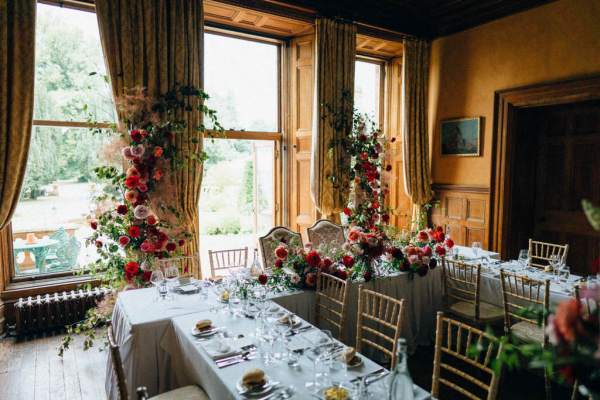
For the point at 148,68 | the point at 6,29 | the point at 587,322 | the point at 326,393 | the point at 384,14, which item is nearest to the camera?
the point at 587,322

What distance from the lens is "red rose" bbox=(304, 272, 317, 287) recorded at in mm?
3221

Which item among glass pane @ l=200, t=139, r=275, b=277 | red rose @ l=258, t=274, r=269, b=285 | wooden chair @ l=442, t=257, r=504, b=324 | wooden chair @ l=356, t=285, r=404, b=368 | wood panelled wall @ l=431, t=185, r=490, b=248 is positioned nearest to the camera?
wooden chair @ l=356, t=285, r=404, b=368

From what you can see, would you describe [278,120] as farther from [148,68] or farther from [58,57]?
[58,57]

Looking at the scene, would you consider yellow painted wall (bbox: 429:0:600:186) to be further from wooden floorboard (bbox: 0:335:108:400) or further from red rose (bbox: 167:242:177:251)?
wooden floorboard (bbox: 0:335:108:400)

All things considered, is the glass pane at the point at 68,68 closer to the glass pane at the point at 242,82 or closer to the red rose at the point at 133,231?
the glass pane at the point at 242,82

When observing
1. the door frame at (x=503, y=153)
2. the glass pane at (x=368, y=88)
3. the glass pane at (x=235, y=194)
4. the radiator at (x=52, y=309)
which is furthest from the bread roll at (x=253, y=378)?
the glass pane at (x=368, y=88)

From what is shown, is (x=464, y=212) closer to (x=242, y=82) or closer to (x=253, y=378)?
(x=242, y=82)

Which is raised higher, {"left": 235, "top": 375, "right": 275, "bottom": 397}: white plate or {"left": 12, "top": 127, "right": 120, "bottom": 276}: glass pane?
{"left": 12, "top": 127, "right": 120, "bottom": 276}: glass pane

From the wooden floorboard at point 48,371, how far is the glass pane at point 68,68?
7.88 feet

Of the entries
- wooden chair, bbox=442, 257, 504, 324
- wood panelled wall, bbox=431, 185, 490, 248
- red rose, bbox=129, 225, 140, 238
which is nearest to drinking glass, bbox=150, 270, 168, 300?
red rose, bbox=129, 225, 140, 238

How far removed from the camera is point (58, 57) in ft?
14.4

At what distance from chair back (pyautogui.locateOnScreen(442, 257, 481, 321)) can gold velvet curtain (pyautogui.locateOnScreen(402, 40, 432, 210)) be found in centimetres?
271

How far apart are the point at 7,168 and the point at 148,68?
5.47 feet

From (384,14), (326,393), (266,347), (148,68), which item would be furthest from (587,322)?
(384,14)
